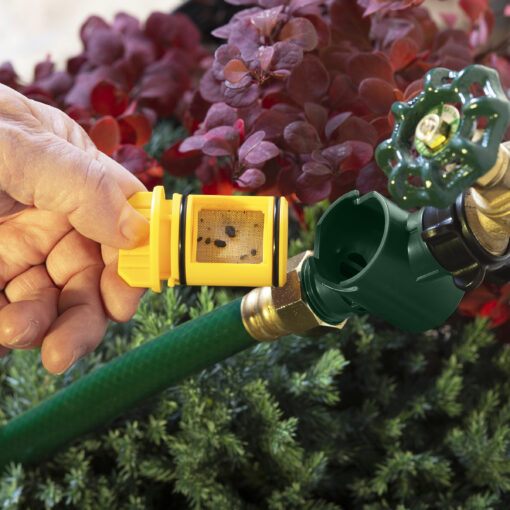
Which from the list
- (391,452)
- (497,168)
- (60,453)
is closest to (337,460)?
(391,452)

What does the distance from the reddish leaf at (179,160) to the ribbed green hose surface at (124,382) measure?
204 millimetres

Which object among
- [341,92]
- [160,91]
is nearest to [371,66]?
[341,92]

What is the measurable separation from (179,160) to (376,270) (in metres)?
0.34

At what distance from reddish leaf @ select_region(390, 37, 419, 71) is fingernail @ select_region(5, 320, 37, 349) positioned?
1.35ft

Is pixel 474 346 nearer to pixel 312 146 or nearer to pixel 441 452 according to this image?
pixel 441 452

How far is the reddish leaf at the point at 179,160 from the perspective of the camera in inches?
26.8

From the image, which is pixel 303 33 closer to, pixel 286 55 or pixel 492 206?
pixel 286 55

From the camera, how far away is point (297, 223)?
856 mm

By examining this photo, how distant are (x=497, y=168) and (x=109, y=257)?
0.38 meters

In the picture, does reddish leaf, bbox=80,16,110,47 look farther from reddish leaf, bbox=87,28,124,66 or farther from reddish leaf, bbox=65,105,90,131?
reddish leaf, bbox=65,105,90,131

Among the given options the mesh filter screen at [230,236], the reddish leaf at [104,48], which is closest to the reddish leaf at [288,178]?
the mesh filter screen at [230,236]

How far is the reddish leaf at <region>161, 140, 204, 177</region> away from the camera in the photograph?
68 cm

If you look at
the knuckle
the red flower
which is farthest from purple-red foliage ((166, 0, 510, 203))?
the red flower

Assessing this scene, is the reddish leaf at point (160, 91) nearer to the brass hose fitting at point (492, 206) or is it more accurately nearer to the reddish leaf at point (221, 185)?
the reddish leaf at point (221, 185)
